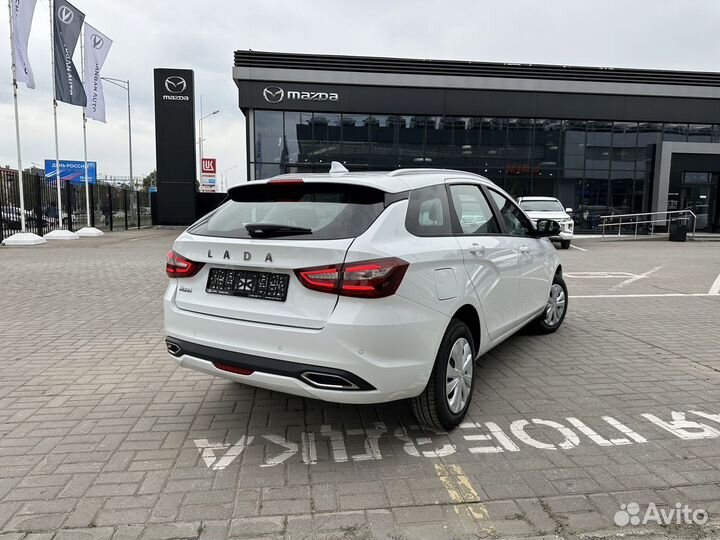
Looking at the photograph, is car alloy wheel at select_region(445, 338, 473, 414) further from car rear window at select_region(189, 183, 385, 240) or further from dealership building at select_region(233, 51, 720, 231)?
dealership building at select_region(233, 51, 720, 231)

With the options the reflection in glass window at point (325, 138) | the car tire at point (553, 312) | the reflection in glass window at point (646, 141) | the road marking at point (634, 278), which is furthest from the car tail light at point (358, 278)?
the reflection in glass window at point (646, 141)

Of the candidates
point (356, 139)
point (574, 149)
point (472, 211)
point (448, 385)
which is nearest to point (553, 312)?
point (472, 211)

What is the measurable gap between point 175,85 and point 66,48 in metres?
9.05

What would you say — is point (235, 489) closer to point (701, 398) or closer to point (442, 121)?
A: point (701, 398)

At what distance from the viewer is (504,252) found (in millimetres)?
4387

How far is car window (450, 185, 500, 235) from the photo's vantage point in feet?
13.1

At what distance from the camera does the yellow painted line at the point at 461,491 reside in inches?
106

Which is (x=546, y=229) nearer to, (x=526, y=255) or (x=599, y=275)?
(x=526, y=255)

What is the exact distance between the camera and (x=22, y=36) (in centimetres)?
1639

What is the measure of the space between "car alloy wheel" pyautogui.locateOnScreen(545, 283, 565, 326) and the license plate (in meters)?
3.82

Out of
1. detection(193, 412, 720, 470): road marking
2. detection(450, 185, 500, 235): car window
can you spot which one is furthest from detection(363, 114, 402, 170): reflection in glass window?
detection(193, 412, 720, 470): road marking

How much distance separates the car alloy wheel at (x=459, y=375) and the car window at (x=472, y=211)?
0.86 metres

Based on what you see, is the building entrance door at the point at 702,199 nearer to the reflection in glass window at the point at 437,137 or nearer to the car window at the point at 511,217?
the reflection in glass window at the point at 437,137

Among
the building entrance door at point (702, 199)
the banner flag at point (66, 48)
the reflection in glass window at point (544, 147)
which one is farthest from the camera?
the building entrance door at point (702, 199)
